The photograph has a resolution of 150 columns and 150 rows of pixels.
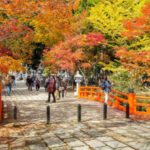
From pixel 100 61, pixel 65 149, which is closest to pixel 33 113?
pixel 65 149

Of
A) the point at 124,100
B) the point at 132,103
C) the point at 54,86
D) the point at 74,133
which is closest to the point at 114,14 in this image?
the point at 54,86

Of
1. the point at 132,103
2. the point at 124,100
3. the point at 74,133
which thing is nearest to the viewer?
the point at 74,133

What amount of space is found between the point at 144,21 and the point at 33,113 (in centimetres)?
899

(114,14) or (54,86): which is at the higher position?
(114,14)

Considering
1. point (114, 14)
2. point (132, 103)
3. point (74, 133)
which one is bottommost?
point (74, 133)

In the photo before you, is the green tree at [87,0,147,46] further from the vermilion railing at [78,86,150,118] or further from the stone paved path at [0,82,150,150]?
the stone paved path at [0,82,150,150]

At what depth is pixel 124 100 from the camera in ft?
57.8

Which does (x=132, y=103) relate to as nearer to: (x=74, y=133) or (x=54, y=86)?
(x=74, y=133)

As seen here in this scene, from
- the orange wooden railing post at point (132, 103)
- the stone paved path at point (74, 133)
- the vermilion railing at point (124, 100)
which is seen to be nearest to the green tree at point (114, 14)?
the vermilion railing at point (124, 100)

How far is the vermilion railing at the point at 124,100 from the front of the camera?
16516 millimetres

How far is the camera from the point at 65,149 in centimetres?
1005

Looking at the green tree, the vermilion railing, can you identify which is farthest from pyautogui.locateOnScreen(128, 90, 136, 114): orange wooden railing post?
the green tree

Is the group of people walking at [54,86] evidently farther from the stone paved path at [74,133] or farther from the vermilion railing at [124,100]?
the stone paved path at [74,133]

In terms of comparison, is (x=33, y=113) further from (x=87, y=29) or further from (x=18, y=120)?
(x=87, y=29)
